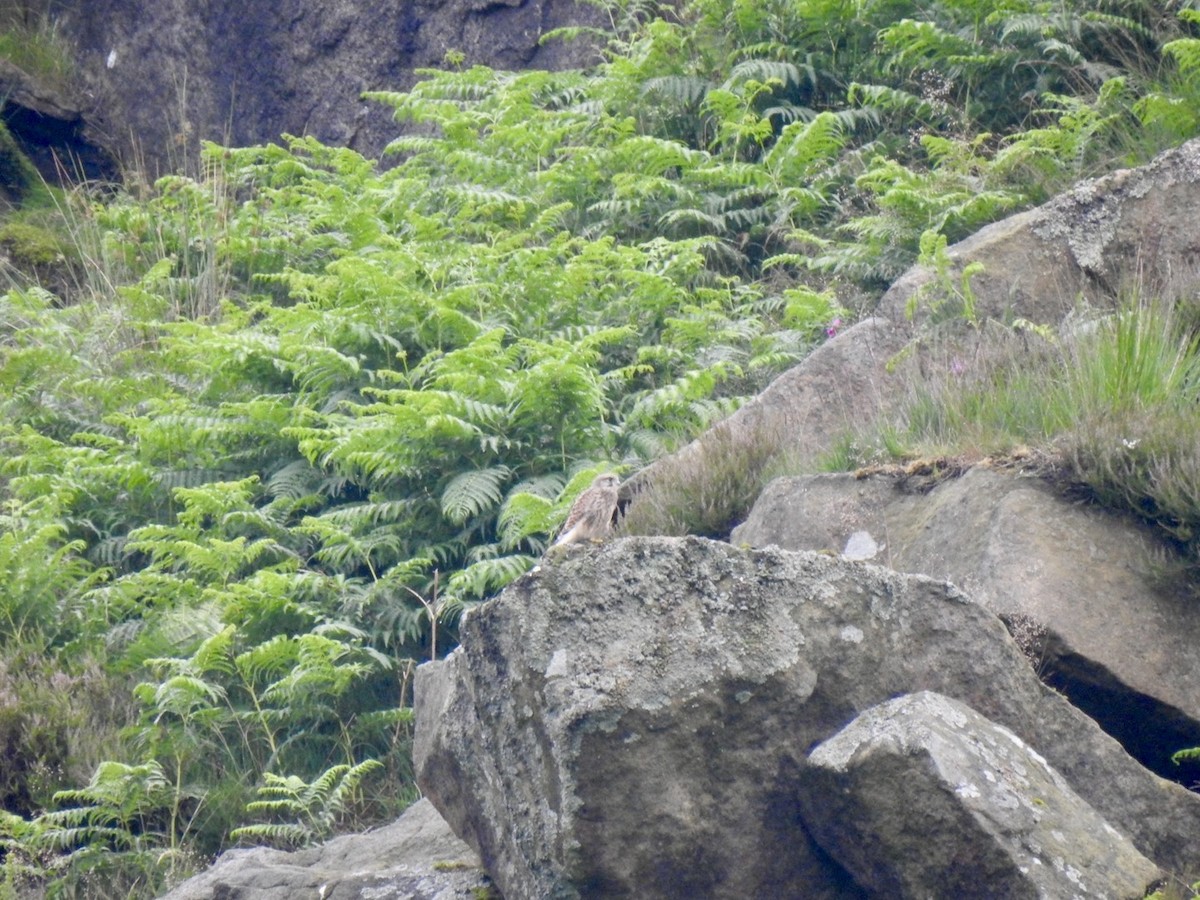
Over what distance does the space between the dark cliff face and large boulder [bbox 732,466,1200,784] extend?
9.19 meters

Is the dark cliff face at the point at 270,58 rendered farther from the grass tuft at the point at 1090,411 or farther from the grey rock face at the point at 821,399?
the grass tuft at the point at 1090,411

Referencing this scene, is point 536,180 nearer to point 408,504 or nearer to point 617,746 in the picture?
point 408,504

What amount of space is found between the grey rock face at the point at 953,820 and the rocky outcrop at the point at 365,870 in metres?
1.22

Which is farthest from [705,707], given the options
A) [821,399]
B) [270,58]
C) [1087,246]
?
[270,58]

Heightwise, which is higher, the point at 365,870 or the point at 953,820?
the point at 953,820

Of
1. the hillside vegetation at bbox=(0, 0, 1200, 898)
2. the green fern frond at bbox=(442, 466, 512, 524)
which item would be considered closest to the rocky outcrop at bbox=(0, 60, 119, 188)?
the hillside vegetation at bbox=(0, 0, 1200, 898)

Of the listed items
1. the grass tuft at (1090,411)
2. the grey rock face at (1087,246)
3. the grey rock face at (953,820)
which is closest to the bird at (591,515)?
the grass tuft at (1090,411)

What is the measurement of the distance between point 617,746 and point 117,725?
13.1ft

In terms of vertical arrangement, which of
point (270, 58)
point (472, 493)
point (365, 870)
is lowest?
point (365, 870)

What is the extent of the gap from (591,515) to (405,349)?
364 centimetres

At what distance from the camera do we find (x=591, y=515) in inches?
Answer: 195

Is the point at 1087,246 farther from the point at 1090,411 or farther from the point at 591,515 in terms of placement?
the point at 591,515

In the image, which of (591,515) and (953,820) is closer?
(953,820)

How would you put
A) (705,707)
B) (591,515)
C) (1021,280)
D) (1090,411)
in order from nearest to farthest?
1. (705,707)
2. (1090,411)
3. (591,515)
4. (1021,280)
